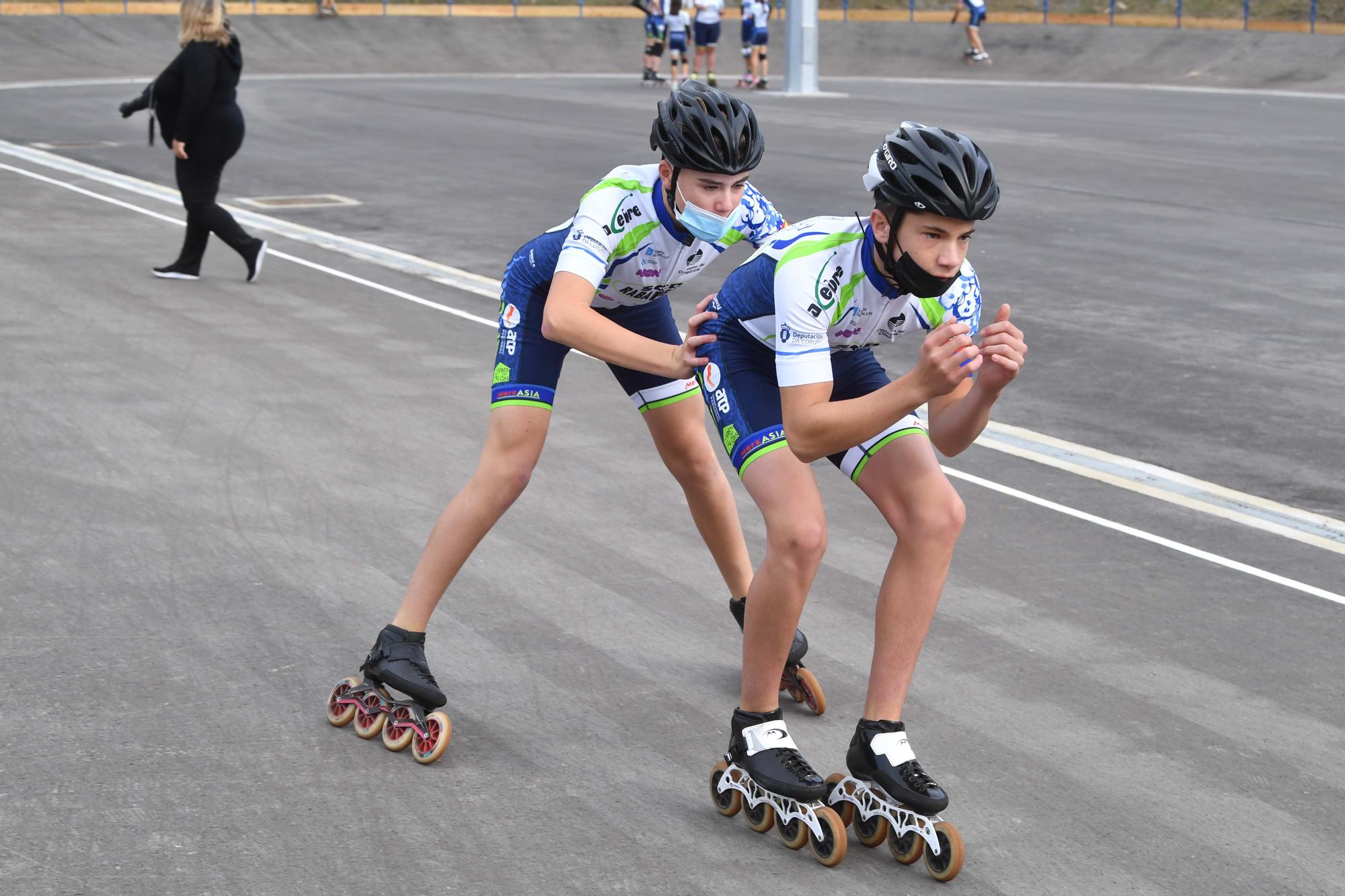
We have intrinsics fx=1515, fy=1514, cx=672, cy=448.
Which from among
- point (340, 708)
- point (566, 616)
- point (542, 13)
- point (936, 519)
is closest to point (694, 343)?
point (936, 519)

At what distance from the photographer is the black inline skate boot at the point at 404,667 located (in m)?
4.73

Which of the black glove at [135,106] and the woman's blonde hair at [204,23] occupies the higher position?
the woman's blonde hair at [204,23]

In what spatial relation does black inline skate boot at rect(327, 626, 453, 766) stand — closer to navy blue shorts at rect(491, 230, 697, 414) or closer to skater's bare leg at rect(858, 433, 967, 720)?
navy blue shorts at rect(491, 230, 697, 414)

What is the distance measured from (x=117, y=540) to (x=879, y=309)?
3.83m

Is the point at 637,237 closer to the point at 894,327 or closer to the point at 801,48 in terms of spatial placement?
the point at 894,327

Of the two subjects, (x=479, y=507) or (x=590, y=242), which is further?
(x=479, y=507)

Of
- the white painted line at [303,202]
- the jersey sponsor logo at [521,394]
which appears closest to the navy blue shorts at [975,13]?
the white painted line at [303,202]

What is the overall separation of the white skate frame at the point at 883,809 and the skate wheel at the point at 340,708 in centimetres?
158

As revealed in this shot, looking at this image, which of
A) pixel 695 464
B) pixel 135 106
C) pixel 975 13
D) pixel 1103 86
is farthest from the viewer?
pixel 975 13

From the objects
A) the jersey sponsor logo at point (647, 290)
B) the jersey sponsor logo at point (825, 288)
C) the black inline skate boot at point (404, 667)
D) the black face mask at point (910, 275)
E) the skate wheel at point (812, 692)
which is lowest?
the skate wheel at point (812, 692)

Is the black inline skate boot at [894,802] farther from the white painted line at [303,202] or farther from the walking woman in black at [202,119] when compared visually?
the white painted line at [303,202]

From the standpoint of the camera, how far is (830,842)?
407cm

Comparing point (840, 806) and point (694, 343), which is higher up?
point (694, 343)

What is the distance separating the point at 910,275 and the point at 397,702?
7.16 feet
